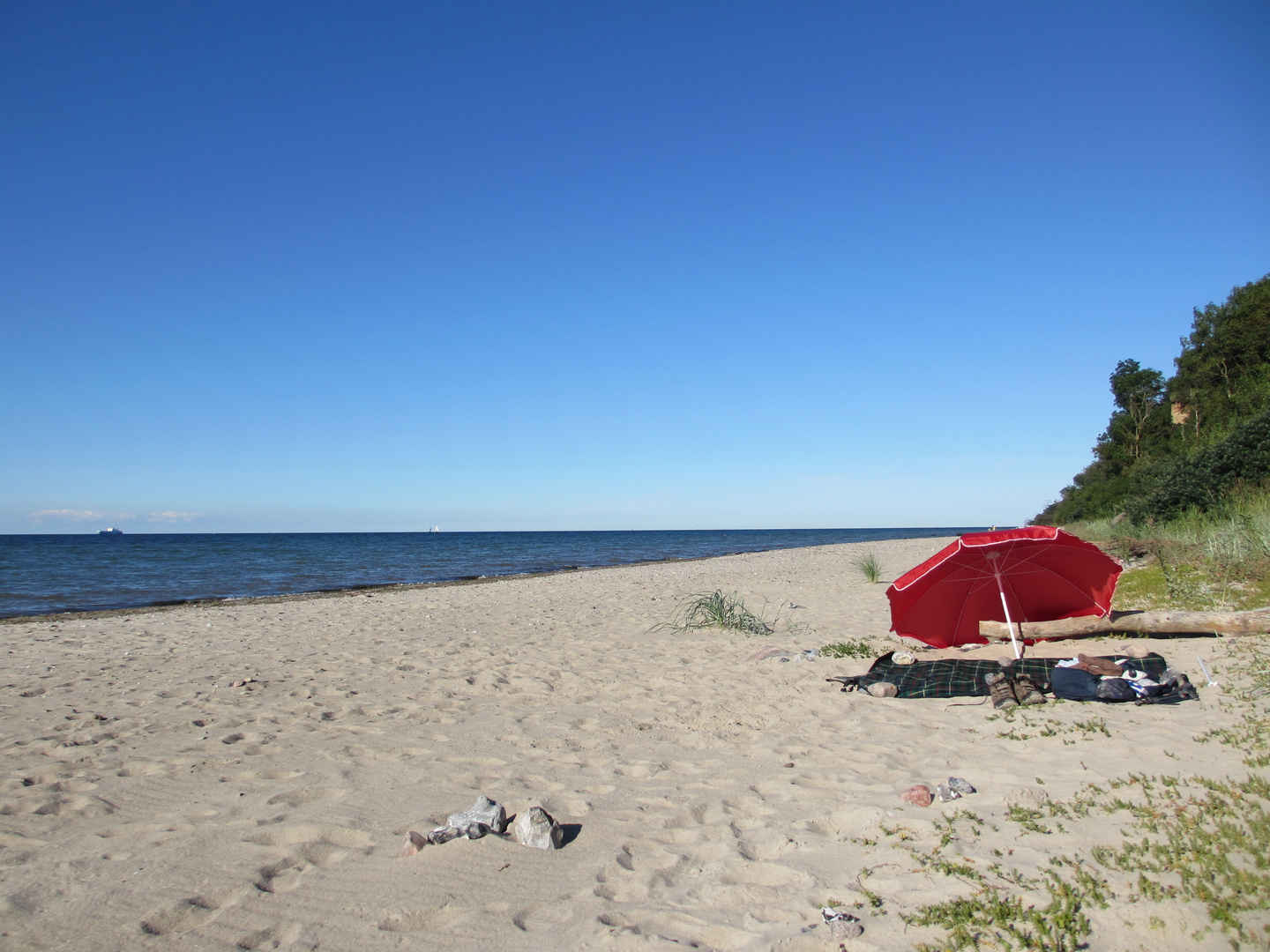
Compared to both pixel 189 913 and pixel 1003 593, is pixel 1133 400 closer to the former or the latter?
pixel 1003 593

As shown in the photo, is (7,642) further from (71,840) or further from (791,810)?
(791,810)

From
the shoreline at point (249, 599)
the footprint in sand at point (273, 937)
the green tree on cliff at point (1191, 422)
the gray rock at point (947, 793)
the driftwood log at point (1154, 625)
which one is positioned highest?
the green tree on cliff at point (1191, 422)

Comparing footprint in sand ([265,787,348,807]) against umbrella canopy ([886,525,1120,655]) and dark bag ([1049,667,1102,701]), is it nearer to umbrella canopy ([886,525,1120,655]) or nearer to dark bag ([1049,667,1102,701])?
umbrella canopy ([886,525,1120,655])

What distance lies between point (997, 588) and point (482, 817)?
5548 mm

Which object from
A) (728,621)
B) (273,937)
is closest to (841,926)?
(273,937)

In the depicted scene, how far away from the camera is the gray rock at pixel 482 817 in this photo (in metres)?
3.50

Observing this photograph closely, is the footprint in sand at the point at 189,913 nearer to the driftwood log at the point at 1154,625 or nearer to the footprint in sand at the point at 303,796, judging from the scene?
the footprint in sand at the point at 303,796

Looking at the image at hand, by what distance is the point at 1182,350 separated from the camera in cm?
3000

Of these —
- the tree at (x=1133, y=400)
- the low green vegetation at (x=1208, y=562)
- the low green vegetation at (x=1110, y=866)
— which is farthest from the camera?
the tree at (x=1133, y=400)

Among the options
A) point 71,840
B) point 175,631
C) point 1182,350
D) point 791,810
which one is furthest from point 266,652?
point 1182,350

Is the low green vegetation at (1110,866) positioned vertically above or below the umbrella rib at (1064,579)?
below

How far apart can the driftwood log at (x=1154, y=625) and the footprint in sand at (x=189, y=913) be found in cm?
676

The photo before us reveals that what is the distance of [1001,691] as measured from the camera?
17.8ft

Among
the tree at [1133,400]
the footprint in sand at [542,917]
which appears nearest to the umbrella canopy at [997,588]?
the footprint in sand at [542,917]
